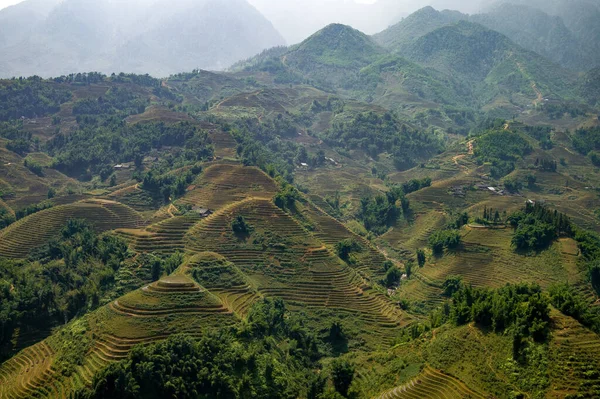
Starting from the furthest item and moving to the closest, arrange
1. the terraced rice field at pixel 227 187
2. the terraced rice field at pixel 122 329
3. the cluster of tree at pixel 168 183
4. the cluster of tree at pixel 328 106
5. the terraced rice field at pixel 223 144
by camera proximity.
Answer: the cluster of tree at pixel 328 106, the terraced rice field at pixel 223 144, the cluster of tree at pixel 168 183, the terraced rice field at pixel 227 187, the terraced rice field at pixel 122 329

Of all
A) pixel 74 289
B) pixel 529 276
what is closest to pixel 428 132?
pixel 529 276

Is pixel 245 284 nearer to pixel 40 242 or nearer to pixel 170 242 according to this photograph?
pixel 170 242

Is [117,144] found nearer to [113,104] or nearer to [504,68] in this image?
[113,104]

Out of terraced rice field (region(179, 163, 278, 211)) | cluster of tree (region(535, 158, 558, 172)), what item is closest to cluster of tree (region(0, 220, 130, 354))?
terraced rice field (region(179, 163, 278, 211))

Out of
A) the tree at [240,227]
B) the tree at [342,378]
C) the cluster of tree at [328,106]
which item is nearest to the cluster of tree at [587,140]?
the cluster of tree at [328,106]

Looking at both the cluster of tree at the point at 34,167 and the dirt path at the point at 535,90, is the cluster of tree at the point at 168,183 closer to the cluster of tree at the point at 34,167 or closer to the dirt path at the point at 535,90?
the cluster of tree at the point at 34,167

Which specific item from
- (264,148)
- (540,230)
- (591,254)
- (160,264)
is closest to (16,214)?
(160,264)

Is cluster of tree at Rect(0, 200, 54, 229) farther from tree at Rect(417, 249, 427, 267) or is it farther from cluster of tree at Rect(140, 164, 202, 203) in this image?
tree at Rect(417, 249, 427, 267)
